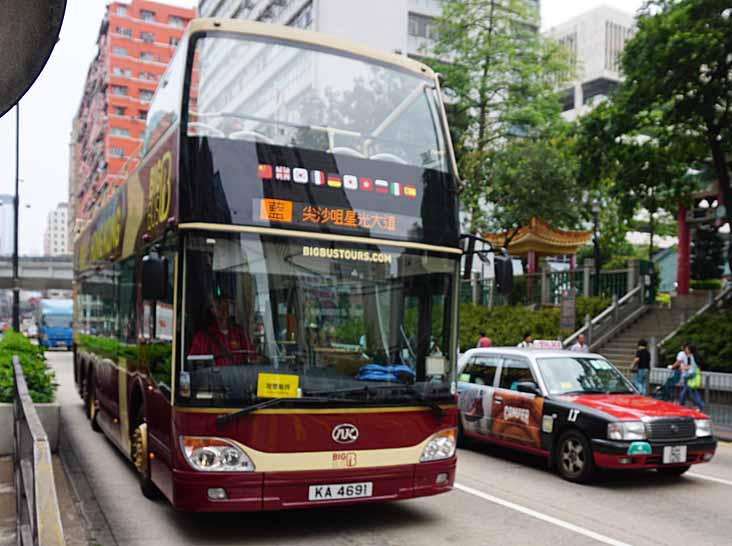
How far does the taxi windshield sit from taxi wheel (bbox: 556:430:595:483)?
0.71 meters

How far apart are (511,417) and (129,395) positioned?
4998 millimetres

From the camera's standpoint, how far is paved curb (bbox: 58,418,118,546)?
21.3ft

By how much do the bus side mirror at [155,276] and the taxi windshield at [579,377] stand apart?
5.71 metres

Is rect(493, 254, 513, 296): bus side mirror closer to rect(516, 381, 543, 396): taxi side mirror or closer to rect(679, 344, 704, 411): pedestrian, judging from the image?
rect(516, 381, 543, 396): taxi side mirror

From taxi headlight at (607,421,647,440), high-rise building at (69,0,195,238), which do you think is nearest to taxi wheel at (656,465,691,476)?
taxi headlight at (607,421,647,440)

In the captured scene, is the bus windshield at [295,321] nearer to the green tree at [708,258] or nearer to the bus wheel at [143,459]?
the bus wheel at [143,459]

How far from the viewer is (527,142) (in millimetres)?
30094

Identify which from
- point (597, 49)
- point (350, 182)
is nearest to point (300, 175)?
point (350, 182)

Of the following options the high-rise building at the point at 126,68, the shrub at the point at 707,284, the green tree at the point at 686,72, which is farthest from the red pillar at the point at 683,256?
the high-rise building at the point at 126,68

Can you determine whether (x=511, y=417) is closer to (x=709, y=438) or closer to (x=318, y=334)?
(x=709, y=438)

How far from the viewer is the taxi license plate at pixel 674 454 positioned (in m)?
8.83

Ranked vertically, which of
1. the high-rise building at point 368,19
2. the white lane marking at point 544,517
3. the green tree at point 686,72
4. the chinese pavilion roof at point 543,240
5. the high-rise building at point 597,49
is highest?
the high-rise building at point 597,49

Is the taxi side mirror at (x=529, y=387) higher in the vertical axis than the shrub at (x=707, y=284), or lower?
lower

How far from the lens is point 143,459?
23.8 feet
